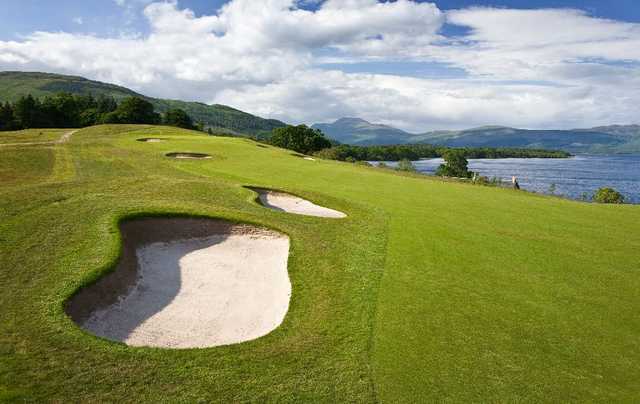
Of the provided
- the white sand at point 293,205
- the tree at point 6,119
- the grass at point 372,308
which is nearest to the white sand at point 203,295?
the grass at point 372,308

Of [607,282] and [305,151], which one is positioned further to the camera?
[305,151]

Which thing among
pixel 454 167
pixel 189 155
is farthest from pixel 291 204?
pixel 454 167

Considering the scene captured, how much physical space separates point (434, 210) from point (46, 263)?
1603 cm

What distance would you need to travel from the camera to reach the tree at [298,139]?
106750 mm

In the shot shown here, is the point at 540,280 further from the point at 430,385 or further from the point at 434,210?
the point at 434,210

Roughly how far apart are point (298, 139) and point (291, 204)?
8775 centimetres

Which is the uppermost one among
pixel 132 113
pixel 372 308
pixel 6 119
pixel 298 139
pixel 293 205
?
pixel 132 113

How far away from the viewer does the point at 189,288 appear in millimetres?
12375

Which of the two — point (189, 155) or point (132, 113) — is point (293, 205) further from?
point (132, 113)

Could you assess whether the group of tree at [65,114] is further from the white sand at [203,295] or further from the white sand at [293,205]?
the white sand at [203,295]

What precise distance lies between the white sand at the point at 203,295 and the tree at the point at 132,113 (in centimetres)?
8816

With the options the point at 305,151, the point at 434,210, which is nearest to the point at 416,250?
the point at 434,210

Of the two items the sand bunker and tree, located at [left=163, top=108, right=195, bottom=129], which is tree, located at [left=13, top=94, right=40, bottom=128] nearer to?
tree, located at [left=163, top=108, right=195, bottom=129]

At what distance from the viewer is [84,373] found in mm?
7207
